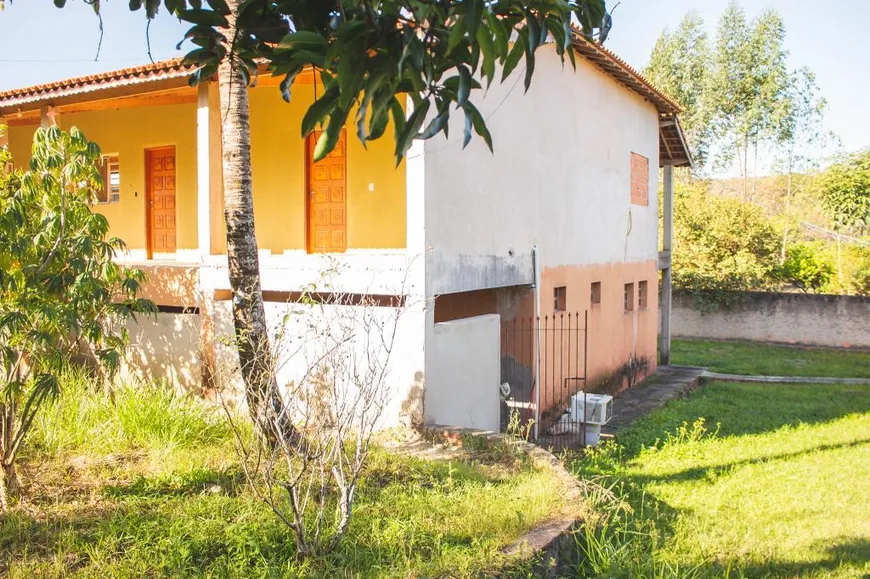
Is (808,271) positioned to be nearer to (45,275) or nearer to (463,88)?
(45,275)

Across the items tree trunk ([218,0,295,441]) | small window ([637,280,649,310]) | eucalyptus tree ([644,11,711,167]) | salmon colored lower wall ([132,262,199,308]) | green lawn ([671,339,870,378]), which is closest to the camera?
tree trunk ([218,0,295,441])

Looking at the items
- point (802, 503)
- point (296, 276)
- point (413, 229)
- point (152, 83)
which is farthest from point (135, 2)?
point (802, 503)

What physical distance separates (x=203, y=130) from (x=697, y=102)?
29.6 meters

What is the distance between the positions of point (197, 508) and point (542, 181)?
746 cm

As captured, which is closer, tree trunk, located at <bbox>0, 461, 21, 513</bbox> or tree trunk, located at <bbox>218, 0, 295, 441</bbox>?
tree trunk, located at <bbox>0, 461, 21, 513</bbox>

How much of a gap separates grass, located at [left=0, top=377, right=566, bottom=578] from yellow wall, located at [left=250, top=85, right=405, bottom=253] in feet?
12.5

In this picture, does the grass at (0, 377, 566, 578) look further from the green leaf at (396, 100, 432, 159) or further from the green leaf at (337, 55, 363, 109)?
the green leaf at (337, 55, 363, 109)

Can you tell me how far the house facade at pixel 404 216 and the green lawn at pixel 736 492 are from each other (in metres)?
2.04

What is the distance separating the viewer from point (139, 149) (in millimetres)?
12523

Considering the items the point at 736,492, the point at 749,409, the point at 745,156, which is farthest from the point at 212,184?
the point at 745,156

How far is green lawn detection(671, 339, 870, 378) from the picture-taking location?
54.9 feet

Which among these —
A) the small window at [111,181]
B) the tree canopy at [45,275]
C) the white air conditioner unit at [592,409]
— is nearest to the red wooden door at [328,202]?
the white air conditioner unit at [592,409]

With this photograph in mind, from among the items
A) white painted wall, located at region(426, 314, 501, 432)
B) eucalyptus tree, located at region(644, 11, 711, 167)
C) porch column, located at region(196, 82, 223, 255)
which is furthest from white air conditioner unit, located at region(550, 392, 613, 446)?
eucalyptus tree, located at region(644, 11, 711, 167)

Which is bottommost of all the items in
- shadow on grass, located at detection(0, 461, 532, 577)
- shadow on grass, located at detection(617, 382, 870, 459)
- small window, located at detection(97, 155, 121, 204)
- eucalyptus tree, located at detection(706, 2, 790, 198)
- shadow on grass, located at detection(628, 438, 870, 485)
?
shadow on grass, located at detection(617, 382, 870, 459)
